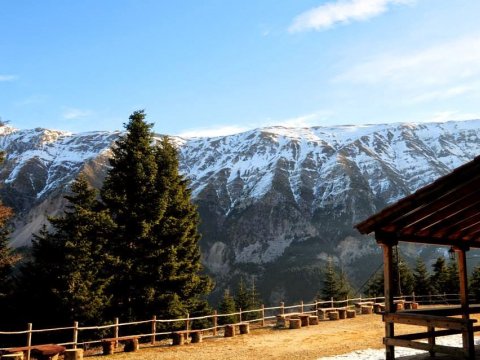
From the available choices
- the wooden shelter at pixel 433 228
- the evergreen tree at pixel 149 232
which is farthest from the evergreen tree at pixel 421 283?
the wooden shelter at pixel 433 228

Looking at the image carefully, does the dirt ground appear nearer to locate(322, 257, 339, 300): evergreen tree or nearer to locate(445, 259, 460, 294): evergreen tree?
locate(322, 257, 339, 300): evergreen tree

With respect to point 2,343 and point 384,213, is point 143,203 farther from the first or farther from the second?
point 384,213

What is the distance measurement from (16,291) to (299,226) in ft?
544

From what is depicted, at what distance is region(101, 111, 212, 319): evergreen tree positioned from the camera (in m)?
25.9

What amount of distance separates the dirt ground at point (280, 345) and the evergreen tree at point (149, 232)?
205 inches

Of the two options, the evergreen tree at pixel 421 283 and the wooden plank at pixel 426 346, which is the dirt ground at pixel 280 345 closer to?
the wooden plank at pixel 426 346

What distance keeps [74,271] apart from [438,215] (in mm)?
20412

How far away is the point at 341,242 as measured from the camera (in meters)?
170

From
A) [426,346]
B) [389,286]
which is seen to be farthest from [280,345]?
[426,346]

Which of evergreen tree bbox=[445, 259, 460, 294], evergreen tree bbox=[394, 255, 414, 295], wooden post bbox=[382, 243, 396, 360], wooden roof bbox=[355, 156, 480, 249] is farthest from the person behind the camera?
evergreen tree bbox=[394, 255, 414, 295]

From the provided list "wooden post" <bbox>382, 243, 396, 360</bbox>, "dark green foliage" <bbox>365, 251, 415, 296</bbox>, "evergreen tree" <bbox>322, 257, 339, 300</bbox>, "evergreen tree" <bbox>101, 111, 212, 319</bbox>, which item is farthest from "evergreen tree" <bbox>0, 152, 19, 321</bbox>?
"dark green foliage" <bbox>365, 251, 415, 296</bbox>

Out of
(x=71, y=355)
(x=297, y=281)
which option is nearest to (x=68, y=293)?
(x=71, y=355)

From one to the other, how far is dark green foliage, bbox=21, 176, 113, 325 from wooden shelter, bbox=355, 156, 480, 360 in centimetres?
1787

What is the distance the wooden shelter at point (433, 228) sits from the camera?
9.83 meters
